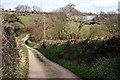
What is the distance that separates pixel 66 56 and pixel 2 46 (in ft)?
52.4

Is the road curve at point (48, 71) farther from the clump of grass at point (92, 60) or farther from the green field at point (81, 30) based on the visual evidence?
the green field at point (81, 30)

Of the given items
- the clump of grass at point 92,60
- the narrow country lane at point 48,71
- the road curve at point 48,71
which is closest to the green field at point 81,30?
the clump of grass at point 92,60

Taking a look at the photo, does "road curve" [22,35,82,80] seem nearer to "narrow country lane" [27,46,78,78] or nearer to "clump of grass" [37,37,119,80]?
"narrow country lane" [27,46,78,78]

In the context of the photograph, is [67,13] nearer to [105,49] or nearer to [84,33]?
[84,33]

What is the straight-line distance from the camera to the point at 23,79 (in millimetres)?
18031

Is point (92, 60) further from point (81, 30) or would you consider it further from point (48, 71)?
point (81, 30)

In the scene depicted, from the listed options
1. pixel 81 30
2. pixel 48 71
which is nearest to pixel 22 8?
pixel 81 30

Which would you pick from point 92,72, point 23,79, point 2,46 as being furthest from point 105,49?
point 2,46

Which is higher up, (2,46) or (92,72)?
(2,46)

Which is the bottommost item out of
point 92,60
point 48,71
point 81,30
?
point 48,71

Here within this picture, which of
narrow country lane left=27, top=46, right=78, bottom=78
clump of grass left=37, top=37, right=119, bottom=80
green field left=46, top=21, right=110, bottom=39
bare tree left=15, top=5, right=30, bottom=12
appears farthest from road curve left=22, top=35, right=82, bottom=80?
bare tree left=15, top=5, right=30, bottom=12

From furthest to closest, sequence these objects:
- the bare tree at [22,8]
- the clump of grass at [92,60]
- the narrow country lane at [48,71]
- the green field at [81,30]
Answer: the bare tree at [22,8] < the green field at [81,30] < the narrow country lane at [48,71] < the clump of grass at [92,60]

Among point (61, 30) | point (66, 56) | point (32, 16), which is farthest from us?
point (32, 16)

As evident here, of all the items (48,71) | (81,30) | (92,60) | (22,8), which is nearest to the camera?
(92,60)
